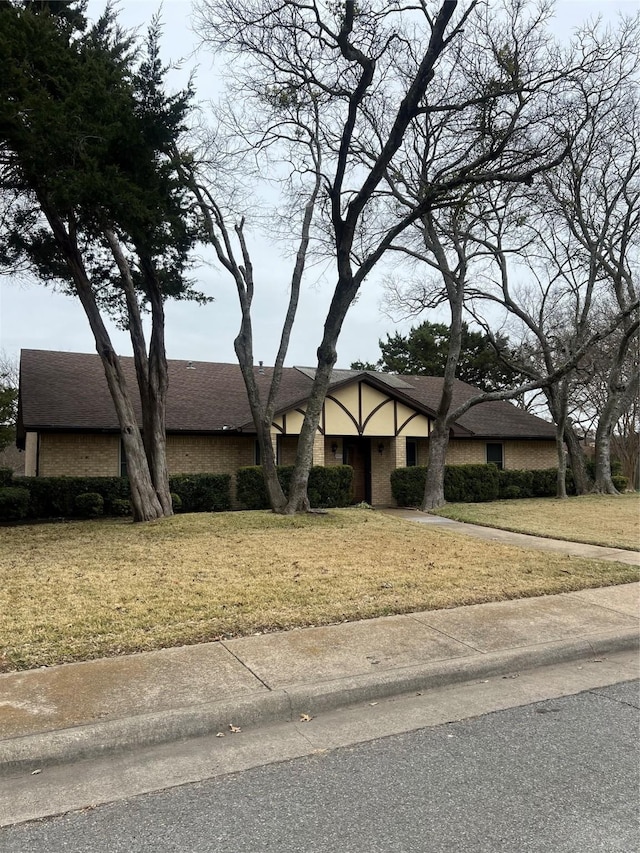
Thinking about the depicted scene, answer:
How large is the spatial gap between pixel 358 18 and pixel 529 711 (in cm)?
1201

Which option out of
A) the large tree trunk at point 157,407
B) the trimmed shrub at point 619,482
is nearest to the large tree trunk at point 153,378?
the large tree trunk at point 157,407

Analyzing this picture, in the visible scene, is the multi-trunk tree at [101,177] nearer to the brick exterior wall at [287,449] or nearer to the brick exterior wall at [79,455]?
the brick exterior wall at [79,455]

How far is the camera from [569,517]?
16125mm

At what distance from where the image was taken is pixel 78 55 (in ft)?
37.4

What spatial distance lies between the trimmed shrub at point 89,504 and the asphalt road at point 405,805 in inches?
551

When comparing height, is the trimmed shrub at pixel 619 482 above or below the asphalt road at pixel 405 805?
above

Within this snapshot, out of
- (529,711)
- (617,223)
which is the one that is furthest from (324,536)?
(617,223)

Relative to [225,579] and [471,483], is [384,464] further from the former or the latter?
[225,579]

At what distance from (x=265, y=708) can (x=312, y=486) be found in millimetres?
14623

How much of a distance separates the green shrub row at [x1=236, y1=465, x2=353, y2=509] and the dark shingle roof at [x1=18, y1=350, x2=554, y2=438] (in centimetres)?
173

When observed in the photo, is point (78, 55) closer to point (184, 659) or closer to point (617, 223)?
point (184, 659)

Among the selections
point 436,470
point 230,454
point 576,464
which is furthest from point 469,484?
point 230,454

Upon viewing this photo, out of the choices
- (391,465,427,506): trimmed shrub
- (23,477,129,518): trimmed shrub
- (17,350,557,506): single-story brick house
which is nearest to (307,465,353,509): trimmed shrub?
(17,350,557,506): single-story brick house

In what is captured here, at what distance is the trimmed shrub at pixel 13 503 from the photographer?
15.3 metres
